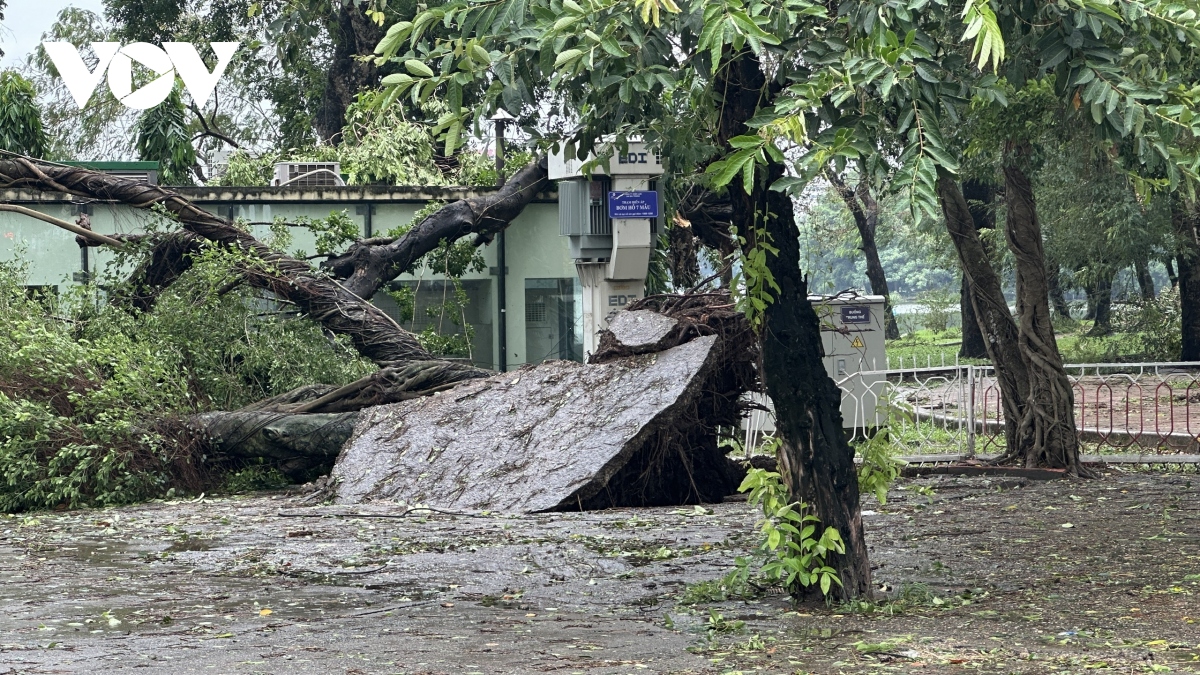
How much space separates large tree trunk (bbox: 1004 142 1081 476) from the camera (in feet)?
45.1

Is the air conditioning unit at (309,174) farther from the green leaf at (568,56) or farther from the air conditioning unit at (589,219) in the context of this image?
the green leaf at (568,56)

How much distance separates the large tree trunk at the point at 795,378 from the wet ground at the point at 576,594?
19.2 inches

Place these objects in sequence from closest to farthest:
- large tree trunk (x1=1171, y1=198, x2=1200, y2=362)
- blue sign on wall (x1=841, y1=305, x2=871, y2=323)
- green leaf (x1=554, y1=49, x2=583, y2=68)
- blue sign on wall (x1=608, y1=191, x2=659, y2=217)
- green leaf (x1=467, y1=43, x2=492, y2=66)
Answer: green leaf (x1=554, y1=49, x2=583, y2=68) → green leaf (x1=467, y1=43, x2=492, y2=66) → blue sign on wall (x1=608, y1=191, x2=659, y2=217) → blue sign on wall (x1=841, y1=305, x2=871, y2=323) → large tree trunk (x1=1171, y1=198, x2=1200, y2=362)

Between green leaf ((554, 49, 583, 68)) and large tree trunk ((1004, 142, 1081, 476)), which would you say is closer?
green leaf ((554, 49, 583, 68))

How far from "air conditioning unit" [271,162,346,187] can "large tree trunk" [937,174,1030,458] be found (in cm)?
974

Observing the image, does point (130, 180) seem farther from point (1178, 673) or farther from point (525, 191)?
point (1178, 673)

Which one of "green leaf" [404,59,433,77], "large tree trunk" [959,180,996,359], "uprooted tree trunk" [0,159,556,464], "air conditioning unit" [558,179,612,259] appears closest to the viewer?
"green leaf" [404,59,433,77]

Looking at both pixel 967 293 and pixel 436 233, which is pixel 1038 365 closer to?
pixel 436 233

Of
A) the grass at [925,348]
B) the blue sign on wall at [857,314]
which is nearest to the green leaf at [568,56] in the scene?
the blue sign on wall at [857,314]

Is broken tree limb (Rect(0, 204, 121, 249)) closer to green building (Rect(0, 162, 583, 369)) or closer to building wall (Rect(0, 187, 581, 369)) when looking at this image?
building wall (Rect(0, 187, 581, 369))

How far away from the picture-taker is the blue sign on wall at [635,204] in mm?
15727

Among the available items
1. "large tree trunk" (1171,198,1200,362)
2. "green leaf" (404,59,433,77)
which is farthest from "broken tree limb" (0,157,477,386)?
"large tree trunk" (1171,198,1200,362)

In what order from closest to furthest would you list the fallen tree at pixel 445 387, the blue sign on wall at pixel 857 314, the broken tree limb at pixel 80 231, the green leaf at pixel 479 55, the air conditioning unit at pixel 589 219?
the green leaf at pixel 479 55 < the fallen tree at pixel 445 387 < the broken tree limb at pixel 80 231 < the air conditioning unit at pixel 589 219 < the blue sign on wall at pixel 857 314

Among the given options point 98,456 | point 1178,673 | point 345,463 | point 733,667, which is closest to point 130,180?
point 98,456
